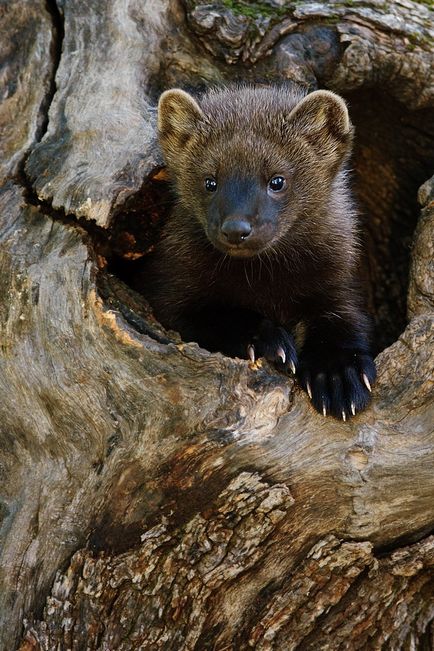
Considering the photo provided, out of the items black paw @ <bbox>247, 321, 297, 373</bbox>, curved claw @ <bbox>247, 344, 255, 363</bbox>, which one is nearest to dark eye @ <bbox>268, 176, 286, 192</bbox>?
black paw @ <bbox>247, 321, 297, 373</bbox>

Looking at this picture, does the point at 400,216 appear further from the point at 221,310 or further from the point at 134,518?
the point at 134,518

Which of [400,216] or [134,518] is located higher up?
[400,216]

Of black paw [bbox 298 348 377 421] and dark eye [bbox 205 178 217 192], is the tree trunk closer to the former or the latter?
black paw [bbox 298 348 377 421]

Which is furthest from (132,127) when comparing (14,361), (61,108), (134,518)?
(134,518)

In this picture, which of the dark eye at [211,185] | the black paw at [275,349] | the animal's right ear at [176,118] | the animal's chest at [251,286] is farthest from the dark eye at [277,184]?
the black paw at [275,349]

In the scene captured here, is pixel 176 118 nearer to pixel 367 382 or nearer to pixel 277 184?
pixel 277 184

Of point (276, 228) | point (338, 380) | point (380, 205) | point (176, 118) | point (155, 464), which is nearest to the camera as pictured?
point (155, 464)

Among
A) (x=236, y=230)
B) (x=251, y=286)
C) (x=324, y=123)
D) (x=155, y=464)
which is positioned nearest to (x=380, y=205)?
(x=324, y=123)
